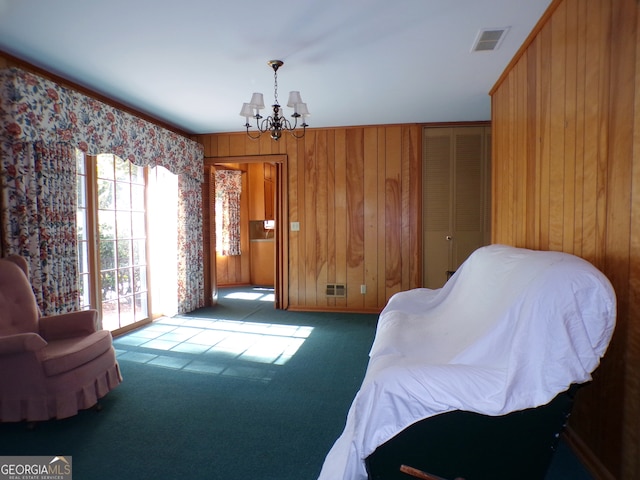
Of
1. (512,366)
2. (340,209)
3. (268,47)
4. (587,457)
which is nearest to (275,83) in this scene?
(268,47)

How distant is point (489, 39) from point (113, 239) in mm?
3932

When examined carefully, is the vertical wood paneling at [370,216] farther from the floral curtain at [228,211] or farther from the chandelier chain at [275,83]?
the floral curtain at [228,211]

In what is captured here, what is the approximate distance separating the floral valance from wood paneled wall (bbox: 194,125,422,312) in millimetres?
1361

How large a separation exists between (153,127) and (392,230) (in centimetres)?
312

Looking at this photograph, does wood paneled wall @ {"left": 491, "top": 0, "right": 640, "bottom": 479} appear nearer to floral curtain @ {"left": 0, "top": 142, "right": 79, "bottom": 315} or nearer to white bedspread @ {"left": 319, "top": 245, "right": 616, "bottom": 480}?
white bedspread @ {"left": 319, "top": 245, "right": 616, "bottom": 480}

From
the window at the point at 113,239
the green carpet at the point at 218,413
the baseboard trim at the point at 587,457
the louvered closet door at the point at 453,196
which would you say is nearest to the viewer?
the baseboard trim at the point at 587,457

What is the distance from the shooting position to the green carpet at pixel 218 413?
1.85 metres

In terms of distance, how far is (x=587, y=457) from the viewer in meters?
1.82

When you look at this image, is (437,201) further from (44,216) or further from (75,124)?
(44,216)

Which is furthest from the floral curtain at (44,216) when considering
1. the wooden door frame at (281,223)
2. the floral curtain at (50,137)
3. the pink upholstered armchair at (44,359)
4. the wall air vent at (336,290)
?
the wall air vent at (336,290)

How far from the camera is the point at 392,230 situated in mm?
4848

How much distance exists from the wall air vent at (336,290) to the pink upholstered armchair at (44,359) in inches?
113

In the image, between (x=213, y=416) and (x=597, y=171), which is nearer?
(x=597, y=171)

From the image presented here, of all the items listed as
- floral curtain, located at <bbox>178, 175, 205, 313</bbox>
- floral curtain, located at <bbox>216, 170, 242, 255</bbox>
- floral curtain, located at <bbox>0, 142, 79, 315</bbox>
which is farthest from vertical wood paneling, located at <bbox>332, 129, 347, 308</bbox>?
floral curtain, located at <bbox>0, 142, 79, 315</bbox>
